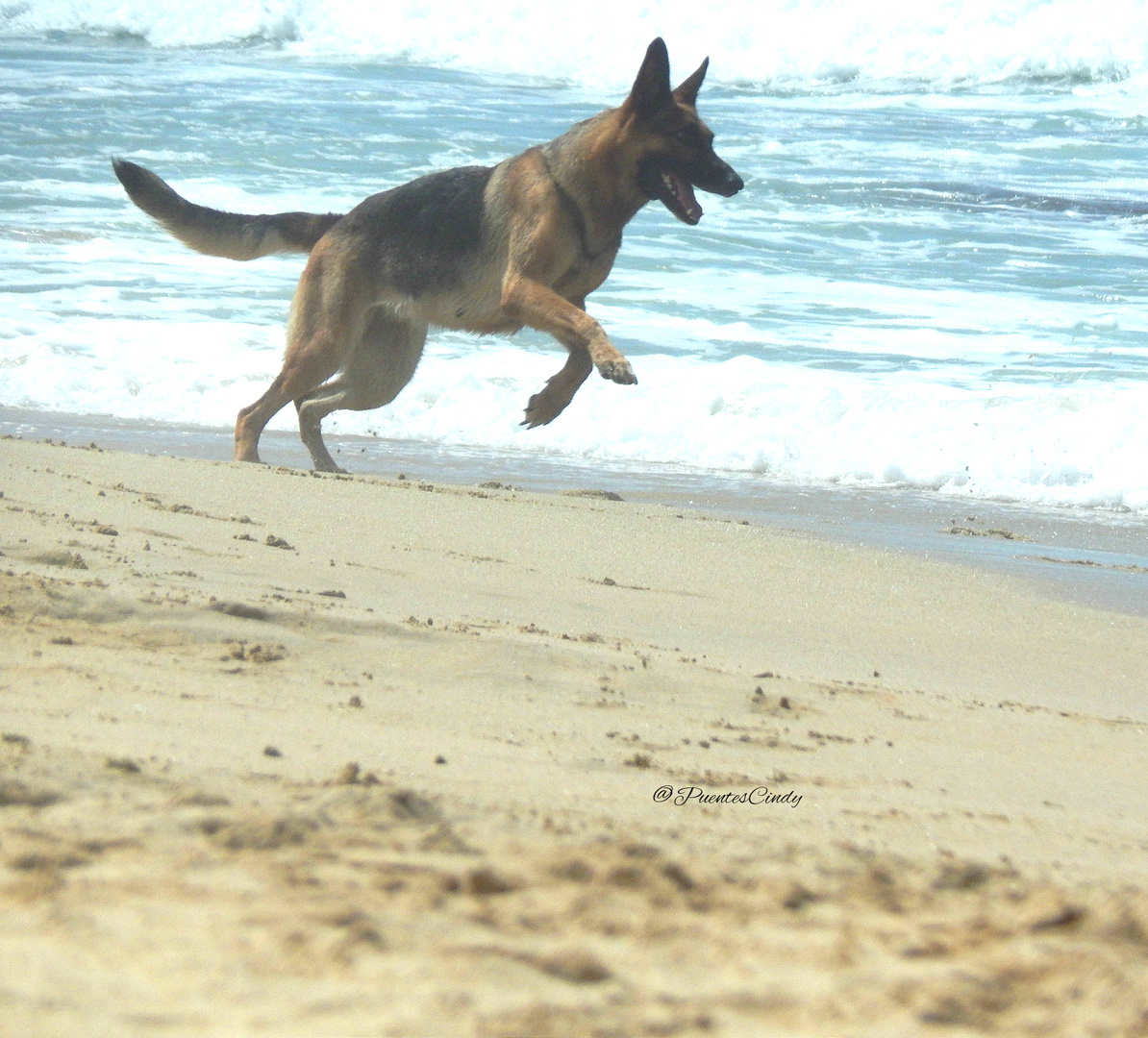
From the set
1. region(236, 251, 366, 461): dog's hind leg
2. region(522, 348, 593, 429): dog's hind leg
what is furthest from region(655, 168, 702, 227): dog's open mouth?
region(236, 251, 366, 461): dog's hind leg

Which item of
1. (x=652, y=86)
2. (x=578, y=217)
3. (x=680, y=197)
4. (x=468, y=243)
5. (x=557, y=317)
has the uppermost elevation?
(x=652, y=86)

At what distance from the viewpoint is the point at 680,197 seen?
6742mm

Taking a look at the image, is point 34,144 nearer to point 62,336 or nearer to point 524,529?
point 62,336

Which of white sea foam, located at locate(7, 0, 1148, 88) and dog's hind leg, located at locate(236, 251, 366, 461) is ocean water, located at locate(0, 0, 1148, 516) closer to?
white sea foam, located at locate(7, 0, 1148, 88)

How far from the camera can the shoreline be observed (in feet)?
19.0

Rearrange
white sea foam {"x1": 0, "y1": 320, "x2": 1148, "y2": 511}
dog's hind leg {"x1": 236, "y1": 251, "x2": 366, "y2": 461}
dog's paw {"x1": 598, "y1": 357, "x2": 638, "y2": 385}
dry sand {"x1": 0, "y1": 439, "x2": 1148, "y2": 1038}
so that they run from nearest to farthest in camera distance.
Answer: dry sand {"x1": 0, "y1": 439, "x2": 1148, "y2": 1038} → dog's paw {"x1": 598, "y1": 357, "x2": 638, "y2": 385} → dog's hind leg {"x1": 236, "y1": 251, "x2": 366, "y2": 461} → white sea foam {"x1": 0, "y1": 320, "x2": 1148, "y2": 511}

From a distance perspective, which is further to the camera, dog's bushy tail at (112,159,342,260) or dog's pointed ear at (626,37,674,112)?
dog's bushy tail at (112,159,342,260)

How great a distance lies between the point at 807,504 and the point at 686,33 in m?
24.7

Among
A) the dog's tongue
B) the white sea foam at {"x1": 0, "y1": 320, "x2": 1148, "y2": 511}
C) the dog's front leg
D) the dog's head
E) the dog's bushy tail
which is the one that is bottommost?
the white sea foam at {"x1": 0, "y1": 320, "x2": 1148, "y2": 511}

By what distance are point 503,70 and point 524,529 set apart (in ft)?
79.2

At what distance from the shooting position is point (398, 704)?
8.79ft
